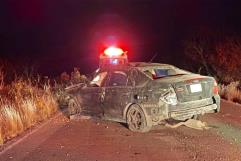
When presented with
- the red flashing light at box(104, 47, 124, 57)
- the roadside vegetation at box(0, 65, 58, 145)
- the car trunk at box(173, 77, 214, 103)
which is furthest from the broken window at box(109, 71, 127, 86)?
the red flashing light at box(104, 47, 124, 57)

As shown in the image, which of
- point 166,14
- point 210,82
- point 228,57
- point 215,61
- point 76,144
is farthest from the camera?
point 166,14

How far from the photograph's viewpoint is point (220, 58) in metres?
20.4

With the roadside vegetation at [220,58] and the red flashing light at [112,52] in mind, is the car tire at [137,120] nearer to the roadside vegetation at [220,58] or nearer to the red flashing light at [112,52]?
the roadside vegetation at [220,58]

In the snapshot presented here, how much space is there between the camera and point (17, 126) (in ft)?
36.9

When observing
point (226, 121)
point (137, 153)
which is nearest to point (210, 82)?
point (226, 121)

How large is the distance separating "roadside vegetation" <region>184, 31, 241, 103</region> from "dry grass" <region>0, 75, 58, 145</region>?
5824 mm

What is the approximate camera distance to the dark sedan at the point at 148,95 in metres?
10.0

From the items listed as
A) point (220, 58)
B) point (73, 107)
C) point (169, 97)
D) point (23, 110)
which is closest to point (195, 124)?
point (169, 97)

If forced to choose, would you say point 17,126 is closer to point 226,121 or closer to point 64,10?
point 226,121

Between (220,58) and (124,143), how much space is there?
39.3ft

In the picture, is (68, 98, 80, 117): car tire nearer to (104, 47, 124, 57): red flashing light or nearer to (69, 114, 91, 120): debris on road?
(69, 114, 91, 120): debris on road

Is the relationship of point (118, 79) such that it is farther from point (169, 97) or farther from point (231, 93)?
point (231, 93)

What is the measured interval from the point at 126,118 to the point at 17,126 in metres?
2.55

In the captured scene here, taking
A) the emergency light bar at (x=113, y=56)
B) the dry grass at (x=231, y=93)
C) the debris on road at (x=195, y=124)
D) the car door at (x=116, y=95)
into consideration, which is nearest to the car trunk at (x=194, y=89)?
the debris on road at (x=195, y=124)
